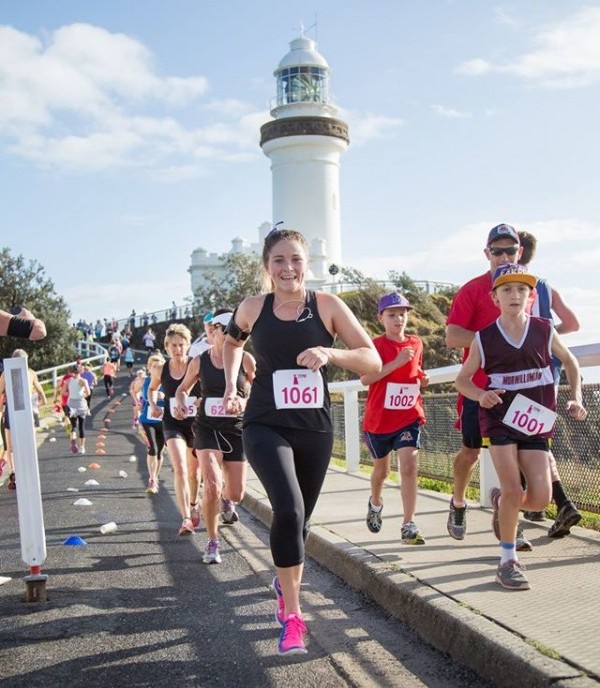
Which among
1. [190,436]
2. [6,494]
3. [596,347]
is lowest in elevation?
[6,494]

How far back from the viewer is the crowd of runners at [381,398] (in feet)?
16.2

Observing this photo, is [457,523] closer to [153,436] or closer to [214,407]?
[214,407]

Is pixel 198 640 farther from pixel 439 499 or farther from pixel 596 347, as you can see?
pixel 439 499

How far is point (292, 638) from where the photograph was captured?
4.59m

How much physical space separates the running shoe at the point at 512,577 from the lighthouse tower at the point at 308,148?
58513 mm

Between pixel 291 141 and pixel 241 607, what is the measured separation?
60.5 meters

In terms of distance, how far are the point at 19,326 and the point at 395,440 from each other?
296 cm

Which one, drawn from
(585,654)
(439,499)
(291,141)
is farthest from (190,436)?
(291,141)

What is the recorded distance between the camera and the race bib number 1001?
16.3ft

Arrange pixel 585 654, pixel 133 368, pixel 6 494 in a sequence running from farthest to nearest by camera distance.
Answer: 1. pixel 133 368
2. pixel 6 494
3. pixel 585 654

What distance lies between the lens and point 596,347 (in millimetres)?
6734

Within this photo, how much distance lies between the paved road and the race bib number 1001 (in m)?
1.20

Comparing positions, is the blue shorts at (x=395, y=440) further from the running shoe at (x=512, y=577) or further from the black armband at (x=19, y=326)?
the black armband at (x=19, y=326)

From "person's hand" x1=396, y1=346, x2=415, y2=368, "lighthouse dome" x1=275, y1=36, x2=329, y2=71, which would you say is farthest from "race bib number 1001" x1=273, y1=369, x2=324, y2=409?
"lighthouse dome" x1=275, y1=36, x2=329, y2=71
